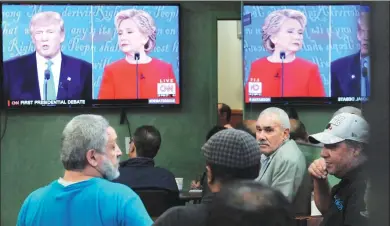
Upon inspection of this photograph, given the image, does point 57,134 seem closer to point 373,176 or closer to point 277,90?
point 277,90

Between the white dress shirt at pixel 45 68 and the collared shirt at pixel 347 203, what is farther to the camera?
the white dress shirt at pixel 45 68

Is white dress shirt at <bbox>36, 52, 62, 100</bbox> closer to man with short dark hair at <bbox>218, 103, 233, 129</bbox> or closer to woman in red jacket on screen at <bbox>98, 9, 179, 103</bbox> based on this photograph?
woman in red jacket on screen at <bbox>98, 9, 179, 103</bbox>

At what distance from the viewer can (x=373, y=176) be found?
895 mm

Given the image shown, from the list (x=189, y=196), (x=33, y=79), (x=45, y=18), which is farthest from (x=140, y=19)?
(x=189, y=196)

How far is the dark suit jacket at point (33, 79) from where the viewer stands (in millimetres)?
5113

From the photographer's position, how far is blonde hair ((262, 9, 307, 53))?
5199 millimetres

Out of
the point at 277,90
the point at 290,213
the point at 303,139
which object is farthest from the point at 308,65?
the point at 290,213

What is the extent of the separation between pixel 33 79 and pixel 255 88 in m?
2.14

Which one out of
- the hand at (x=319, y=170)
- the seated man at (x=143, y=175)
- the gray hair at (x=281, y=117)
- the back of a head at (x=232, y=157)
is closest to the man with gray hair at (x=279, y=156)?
the gray hair at (x=281, y=117)

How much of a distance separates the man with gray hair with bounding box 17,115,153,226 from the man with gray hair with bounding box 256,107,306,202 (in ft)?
3.27

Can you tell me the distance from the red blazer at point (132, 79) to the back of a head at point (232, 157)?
350 centimetres

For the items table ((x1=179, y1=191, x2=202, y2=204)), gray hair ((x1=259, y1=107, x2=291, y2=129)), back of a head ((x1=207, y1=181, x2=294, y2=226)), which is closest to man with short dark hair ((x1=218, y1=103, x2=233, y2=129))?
table ((x1=179, y1=191, x2=202, y2=204))

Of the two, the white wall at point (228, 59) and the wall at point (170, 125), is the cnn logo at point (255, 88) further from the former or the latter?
the white wall at point (228, 59)

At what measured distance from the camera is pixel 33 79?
512cm
